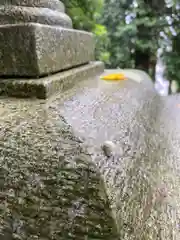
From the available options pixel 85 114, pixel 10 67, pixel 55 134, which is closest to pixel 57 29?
pixel 10 67

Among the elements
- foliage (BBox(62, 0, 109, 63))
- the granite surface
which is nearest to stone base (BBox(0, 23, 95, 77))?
the granite surface

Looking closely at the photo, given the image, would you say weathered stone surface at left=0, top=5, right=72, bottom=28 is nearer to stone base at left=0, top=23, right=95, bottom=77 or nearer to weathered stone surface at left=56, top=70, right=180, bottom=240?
stone base at left=0, top=23, right=95, bottom=77

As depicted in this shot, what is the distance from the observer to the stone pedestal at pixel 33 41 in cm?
82

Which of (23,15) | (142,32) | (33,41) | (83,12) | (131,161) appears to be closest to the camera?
(131,161)

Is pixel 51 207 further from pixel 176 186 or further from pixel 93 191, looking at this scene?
pixel 176 186

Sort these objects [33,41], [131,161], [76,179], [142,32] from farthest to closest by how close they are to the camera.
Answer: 1. [142,32]
2. [33,41]
3. [131,161]
4. [76,179]

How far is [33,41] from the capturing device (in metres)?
0.81

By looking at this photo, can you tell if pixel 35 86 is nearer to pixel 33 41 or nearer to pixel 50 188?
pixel 33 41

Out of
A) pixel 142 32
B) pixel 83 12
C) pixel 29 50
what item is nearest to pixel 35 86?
pixel 29 50

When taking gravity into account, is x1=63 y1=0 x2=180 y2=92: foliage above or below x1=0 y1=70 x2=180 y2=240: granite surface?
above

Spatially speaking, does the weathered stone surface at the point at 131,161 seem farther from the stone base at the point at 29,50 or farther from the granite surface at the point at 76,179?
the stone base at the point at 29,50

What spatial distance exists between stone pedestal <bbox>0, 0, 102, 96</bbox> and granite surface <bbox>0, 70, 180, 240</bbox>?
4.5 inches

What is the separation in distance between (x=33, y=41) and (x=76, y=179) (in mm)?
468

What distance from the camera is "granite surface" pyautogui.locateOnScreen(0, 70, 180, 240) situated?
1.73 feet
